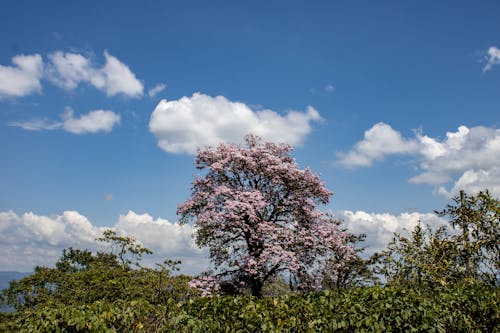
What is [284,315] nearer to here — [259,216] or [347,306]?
[347,306]

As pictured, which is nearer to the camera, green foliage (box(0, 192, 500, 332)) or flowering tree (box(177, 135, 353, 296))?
green foliage (box(0, 192, 500, 332))

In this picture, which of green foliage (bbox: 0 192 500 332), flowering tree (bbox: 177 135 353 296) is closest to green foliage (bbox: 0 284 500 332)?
green foliage (bbox: 0 192 500 332)

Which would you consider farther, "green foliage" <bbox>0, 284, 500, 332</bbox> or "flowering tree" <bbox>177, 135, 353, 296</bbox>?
"flowering tree" <bbox>177, 135, 353, 296</bbox>

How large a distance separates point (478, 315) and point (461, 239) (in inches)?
190

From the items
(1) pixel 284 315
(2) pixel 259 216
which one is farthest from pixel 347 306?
(2) pixel 259 216

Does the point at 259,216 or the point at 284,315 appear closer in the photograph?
the point at 284,315

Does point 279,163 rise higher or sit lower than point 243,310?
higher

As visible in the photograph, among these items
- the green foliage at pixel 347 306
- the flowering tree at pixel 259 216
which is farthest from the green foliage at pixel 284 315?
the flowering tree at pixel 259 216

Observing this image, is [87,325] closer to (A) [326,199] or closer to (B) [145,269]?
(B) [145,269]

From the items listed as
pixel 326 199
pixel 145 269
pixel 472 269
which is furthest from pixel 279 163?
pixel 472 269

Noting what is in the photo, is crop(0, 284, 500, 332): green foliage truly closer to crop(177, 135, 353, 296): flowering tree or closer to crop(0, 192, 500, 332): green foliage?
crop(0, 192, 500, 332): green foliage

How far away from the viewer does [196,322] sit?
6.23m

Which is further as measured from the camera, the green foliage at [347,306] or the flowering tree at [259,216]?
the flowering tree at [259,216]

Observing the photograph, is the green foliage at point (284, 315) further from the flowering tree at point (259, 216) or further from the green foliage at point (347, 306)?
the flowering tree at point (259, 216)
